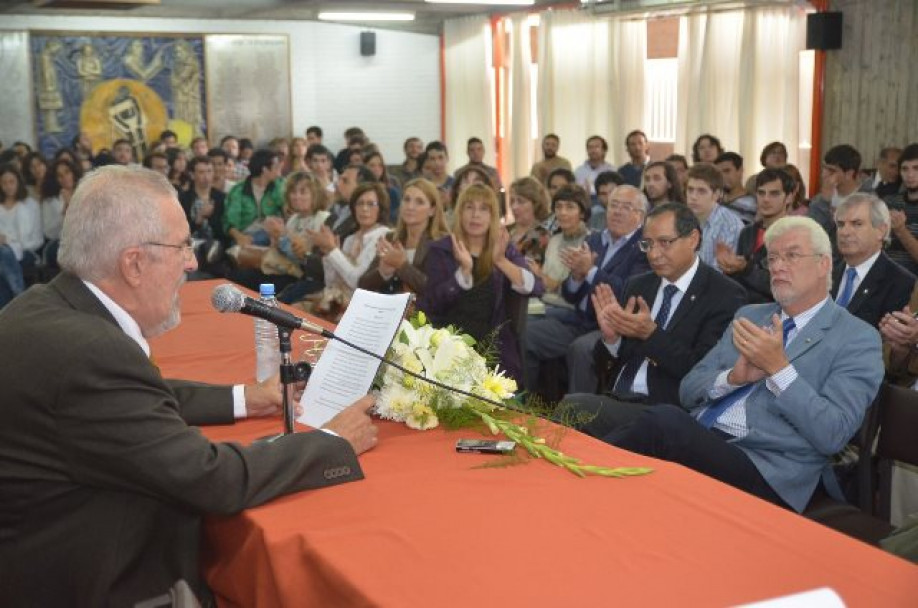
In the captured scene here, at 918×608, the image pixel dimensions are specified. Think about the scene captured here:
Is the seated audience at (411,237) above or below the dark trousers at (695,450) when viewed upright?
above

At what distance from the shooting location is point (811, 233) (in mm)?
3123

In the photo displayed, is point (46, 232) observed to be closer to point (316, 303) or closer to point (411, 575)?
point (316, 303)

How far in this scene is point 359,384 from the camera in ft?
8.75

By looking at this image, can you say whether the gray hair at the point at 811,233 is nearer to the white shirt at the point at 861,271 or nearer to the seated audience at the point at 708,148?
the white shirt at the point at 861,271

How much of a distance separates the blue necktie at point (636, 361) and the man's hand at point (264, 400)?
1.53 metres

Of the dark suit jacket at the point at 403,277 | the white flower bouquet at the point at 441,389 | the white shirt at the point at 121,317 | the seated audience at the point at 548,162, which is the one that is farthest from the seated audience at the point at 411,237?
the seated audience at the point at 548,162

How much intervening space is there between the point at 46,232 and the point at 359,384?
327 inches

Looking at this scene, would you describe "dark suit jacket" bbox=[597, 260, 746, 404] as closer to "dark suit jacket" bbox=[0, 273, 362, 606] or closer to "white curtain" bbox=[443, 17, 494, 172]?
"dark suit jacket" bbox=[0, 273, 362, 606]

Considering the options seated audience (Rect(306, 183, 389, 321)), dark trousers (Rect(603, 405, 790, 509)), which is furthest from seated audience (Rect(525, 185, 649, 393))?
dark trousers (Rect(603, 405, 790, 509))

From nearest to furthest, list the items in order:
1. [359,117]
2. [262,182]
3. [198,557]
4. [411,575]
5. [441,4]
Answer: [411,575] < [198,557] < [262,182] < [441,4] < [359,117]

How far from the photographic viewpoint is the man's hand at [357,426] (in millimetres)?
2377

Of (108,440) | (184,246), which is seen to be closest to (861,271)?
(184,246)

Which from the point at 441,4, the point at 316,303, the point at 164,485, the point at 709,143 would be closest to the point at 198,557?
the point at 164,485

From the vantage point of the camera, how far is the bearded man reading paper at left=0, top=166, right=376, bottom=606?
1.88 meters
